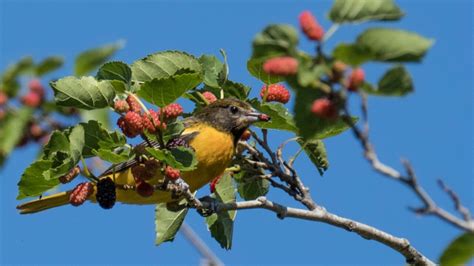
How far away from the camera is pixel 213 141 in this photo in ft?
19.4

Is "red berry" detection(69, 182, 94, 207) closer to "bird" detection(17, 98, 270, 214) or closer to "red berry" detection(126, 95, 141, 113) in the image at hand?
"red berry" detection(126, 95, 141, 113)

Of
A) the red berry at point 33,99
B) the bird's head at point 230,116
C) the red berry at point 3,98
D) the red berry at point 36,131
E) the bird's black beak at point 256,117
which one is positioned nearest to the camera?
the bird's black beak at point 256,117

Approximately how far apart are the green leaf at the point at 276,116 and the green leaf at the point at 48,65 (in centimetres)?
183

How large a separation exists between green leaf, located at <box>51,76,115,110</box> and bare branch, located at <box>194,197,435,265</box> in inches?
34.4

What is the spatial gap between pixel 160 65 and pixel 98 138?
0.61 m

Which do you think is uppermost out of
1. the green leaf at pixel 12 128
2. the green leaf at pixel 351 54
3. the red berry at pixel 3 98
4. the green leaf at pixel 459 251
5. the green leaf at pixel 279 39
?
the red berry at pixel 3 98

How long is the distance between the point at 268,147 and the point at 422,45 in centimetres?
234

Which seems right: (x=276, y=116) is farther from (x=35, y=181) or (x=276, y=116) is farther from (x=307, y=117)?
(x=307, y=117)

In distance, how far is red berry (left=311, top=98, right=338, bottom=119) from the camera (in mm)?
2748

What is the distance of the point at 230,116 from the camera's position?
620cm

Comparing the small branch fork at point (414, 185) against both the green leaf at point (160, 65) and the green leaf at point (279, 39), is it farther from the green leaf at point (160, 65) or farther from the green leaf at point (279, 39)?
the green leaf at point (160, 65)

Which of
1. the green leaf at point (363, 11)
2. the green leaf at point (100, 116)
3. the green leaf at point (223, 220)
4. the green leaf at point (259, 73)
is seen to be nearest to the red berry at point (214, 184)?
the green leaf at point (223, 220)

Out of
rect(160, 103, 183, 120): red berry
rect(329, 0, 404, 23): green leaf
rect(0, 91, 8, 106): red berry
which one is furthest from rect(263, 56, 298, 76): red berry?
rect(0, 91, 8, 106): red berry

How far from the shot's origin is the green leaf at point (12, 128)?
5957 millimetres
